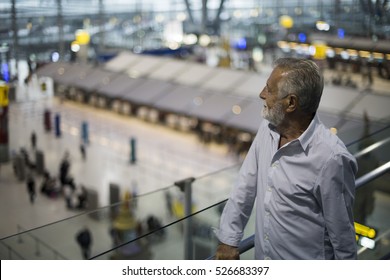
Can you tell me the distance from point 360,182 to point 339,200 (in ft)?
2.00

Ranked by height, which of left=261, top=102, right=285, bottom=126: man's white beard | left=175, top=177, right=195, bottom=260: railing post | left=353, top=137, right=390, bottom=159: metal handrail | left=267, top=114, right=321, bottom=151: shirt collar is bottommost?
left=175, top=177, right=195, bottom=260: railing post

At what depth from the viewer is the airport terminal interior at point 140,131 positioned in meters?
2.54

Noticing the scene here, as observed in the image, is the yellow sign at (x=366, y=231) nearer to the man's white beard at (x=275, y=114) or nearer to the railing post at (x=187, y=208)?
the railing post at (x=187, y=208)

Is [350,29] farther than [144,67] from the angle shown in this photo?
No

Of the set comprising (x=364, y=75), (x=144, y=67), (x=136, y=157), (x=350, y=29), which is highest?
(x=350, y=29)

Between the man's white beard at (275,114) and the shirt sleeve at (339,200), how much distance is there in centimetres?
16

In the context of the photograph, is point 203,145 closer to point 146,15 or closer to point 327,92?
point 327,92

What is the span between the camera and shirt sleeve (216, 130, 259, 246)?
1388mm

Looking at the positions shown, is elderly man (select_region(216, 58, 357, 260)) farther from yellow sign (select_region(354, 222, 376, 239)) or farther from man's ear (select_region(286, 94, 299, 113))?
yellow sign (select_region(354, 222, 376, 239))

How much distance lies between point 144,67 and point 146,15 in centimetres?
1101

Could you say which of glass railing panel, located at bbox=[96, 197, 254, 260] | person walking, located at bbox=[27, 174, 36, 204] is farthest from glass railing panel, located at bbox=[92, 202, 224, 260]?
person walking, located at bbox=[27, 174, 36, 204]
